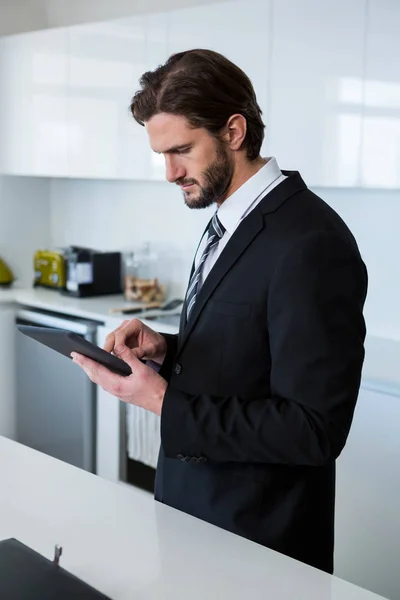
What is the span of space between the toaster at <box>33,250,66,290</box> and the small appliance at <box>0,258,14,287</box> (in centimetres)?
15

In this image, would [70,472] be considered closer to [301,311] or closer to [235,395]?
[235,395]

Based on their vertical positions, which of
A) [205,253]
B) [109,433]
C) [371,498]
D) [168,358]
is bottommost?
[109,433]

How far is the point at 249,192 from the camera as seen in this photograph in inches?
59.2

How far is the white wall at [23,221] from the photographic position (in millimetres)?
4395

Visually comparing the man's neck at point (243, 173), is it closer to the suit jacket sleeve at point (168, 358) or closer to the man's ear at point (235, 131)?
the man's ear at point (235, 131)

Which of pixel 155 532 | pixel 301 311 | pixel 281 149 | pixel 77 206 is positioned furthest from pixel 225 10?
pixel 155 532

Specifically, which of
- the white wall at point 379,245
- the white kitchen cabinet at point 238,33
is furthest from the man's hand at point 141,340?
the white wall at point 379,245

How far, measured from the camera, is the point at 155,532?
1319 millimetres

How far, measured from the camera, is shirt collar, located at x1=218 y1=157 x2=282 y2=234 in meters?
1.50

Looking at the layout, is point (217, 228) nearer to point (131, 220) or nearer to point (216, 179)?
point (216, 179)

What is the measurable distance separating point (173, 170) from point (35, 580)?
0.77 metres

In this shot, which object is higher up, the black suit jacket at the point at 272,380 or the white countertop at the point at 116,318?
the black suit jacket at the point at 272,380

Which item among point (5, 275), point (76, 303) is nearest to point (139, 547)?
point (76, 303)

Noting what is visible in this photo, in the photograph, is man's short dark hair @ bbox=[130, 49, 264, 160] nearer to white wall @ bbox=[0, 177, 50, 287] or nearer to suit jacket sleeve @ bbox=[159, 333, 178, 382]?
suit jacket sleeve @ bbox=[159, 333, 178, 382]
